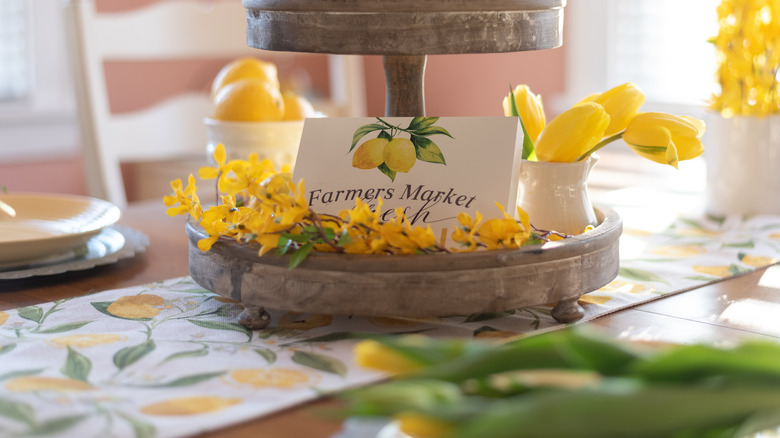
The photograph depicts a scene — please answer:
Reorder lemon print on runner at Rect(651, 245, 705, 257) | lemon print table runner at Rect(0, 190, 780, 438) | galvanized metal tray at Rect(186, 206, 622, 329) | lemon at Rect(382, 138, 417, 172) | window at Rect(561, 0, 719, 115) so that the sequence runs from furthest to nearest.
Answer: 1. window at Rect(561, 0, 719, 115)
2. lemon print on runner at Rect(651, 245, 705, 257)
3. lemon at Rect(382, 138, 417, 172)
4. galvanized metal tray at Rect(186, 206, 622, 329)
5. lemon print table runner at Rect(0, 190, 780, 438)

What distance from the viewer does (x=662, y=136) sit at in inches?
32.4

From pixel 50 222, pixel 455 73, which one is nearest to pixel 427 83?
pixel 455 73

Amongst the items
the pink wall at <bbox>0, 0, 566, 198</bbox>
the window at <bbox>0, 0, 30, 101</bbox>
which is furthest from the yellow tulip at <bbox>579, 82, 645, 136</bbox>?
the window at <bbox>0, 0, 30, 101</bbox>

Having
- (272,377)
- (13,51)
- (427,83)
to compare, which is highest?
(13,51)

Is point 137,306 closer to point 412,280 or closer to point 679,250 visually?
point 412,280

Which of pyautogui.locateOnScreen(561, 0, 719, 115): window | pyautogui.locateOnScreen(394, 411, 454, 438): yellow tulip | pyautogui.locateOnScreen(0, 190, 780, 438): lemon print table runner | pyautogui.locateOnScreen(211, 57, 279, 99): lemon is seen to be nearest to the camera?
pyautogui.locateOnScreen(394, 411, 454, 438): yellow tulip

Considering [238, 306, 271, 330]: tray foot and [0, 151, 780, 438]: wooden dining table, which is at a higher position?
[238, 306, 271, 330]: tray foot

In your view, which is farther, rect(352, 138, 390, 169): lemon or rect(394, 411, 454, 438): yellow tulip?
rect(352, 138, 390, 169): lemon

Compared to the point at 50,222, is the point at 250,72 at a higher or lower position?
higher

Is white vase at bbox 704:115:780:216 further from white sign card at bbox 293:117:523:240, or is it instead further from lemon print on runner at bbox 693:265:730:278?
white sign card at bbox 293:117:523:240

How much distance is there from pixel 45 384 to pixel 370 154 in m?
0.32

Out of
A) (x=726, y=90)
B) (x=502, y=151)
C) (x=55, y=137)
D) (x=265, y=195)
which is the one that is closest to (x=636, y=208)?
(x=726, y=90)

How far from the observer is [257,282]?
2.35ft

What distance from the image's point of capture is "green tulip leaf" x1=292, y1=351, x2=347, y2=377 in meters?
0.65
